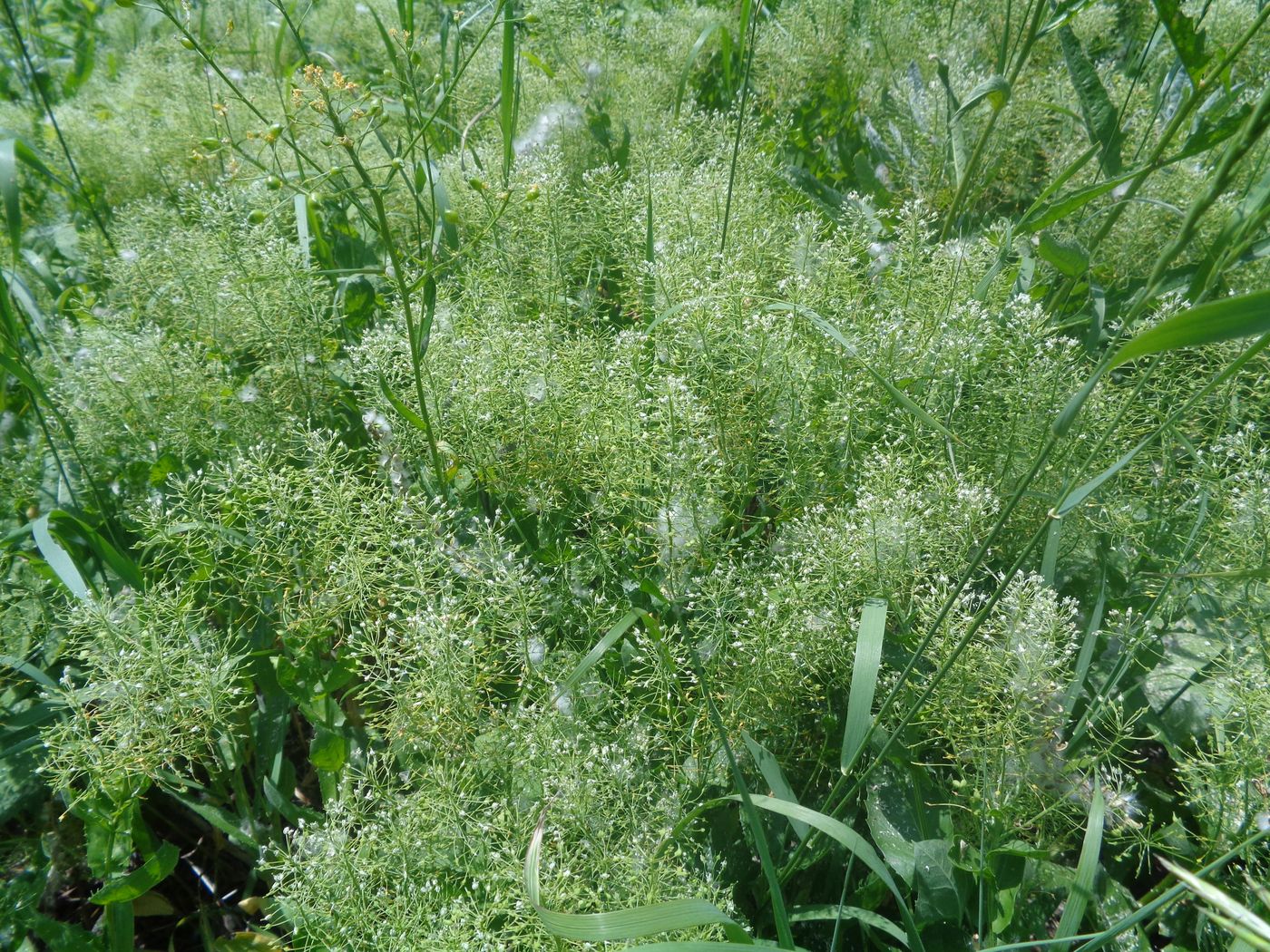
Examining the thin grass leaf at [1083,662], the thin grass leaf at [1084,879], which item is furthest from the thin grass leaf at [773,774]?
the thin grass leaf at [1083,662]

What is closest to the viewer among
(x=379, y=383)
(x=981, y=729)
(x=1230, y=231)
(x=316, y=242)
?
(x=1230, y=231)

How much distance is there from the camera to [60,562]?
1545 mm

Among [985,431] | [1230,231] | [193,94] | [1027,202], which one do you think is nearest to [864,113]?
[1027,202]

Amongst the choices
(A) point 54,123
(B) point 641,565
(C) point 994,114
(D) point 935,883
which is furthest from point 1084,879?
(A) point 54,123

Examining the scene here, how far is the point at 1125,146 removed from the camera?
102 inches

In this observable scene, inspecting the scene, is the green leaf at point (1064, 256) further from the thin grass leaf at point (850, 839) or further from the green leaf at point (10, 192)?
the green leaf at point (10, 192)

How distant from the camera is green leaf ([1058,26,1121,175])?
169 centimetres

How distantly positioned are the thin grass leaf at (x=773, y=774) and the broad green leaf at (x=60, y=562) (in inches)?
44.1

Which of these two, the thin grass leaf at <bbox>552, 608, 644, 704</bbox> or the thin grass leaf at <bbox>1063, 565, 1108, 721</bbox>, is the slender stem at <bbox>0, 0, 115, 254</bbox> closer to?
the thin grass leaf at <bbox>552, 608, 644, 704</bbox>

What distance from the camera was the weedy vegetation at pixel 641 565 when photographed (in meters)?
1.30

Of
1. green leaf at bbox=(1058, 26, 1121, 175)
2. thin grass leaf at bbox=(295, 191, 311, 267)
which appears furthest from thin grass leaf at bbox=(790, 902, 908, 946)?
thin grass leaf at bbox=(295, 191, 311, 267)

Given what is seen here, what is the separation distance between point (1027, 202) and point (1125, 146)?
29 centimetres

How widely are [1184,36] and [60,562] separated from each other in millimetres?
1830

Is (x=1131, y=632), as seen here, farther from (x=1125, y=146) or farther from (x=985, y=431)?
(x=1125, y=146)
